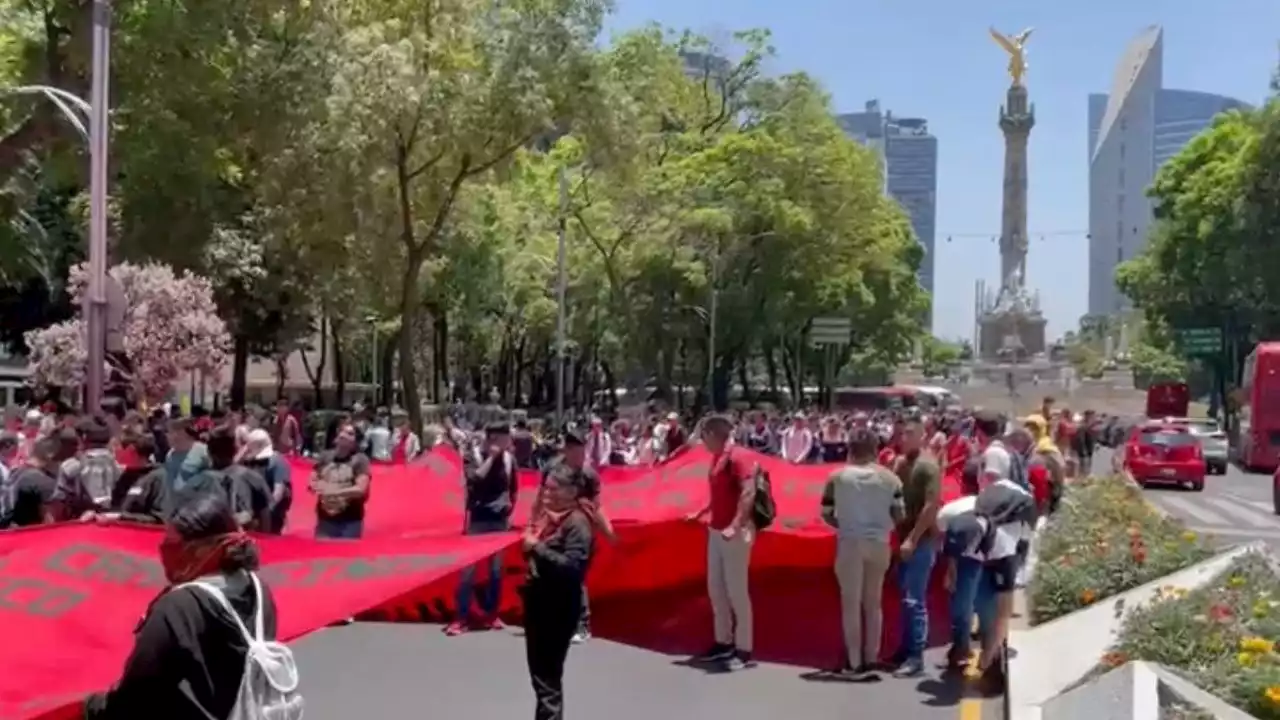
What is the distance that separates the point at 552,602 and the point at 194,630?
3.80m

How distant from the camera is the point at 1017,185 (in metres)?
92.1

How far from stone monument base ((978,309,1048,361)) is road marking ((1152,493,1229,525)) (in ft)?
195

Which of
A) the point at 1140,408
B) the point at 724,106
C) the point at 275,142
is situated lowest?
the point at 1140,408

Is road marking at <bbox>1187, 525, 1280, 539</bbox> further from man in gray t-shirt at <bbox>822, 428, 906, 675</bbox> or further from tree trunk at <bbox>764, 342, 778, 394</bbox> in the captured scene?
tree trunk at <bbox>764, 342, 778, 394</bbox>

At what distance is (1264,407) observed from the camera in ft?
142

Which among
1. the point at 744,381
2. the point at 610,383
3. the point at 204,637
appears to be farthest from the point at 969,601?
the point at 610,383

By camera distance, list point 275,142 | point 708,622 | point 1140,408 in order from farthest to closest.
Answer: point 1140,408
point 275,142
point 708,622

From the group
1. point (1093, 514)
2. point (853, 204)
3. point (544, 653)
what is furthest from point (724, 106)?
point (544, 653)

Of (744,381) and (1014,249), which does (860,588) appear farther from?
(1014,249)

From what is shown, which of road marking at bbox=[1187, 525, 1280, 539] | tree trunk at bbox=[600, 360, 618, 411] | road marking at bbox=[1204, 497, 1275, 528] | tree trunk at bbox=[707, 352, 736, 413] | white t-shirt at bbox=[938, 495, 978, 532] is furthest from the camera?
tree trunk at bbox=[600, 360, 618, 411]

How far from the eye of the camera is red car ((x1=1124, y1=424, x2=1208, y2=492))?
3562 cm

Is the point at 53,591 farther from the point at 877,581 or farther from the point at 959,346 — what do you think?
the point at 959,346

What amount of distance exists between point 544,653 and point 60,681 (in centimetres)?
232

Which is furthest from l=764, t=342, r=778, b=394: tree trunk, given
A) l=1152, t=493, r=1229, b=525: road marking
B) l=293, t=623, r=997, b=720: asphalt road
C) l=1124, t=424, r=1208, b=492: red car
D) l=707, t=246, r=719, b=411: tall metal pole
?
l=293, t=623, r=997, b=720: asphalt road
